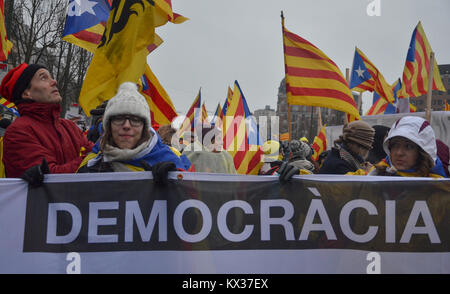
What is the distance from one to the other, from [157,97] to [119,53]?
4.64ft

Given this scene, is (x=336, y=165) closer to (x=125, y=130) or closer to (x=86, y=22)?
(x=125, y=130)

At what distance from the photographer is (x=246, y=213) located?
2.67 meters

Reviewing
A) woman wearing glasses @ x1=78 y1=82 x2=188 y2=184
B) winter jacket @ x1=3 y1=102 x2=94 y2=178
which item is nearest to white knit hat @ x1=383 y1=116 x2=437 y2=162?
woman wearing glasses @ x1=78 y1=82 x2=188 y2=184

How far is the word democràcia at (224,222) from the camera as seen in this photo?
2615 mm

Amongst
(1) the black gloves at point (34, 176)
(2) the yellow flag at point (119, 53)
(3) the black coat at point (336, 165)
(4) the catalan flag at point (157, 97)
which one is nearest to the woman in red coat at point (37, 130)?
(1) the black gloves at point (34, 176)

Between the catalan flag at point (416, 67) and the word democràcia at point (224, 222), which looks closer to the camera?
the word democràcia at point (224, 222)

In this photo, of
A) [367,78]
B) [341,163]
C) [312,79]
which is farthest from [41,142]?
[367,78]

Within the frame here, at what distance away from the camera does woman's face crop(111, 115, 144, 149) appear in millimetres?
2818

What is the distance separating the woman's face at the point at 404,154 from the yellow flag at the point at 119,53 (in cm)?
247

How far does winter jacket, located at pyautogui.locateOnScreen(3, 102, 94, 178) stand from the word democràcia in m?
0.46

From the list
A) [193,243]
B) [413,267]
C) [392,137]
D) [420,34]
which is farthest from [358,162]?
[420,34]

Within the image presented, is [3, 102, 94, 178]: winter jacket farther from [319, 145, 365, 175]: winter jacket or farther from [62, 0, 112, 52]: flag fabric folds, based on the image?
[62, 0, 112, 52]: flag fabric folds

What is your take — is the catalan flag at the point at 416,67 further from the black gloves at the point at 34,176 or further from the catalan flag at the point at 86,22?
the black gloves at the point at 34,176
